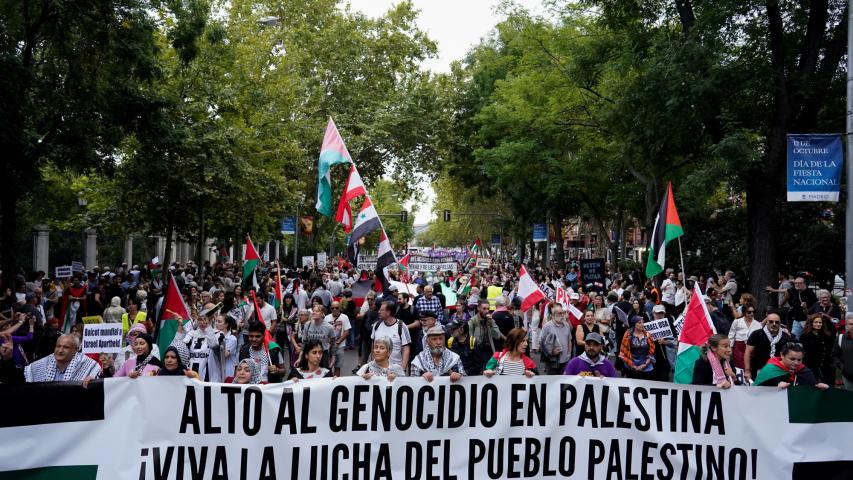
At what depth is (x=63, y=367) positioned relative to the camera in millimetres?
7586

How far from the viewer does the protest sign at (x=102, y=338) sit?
31.4 ft

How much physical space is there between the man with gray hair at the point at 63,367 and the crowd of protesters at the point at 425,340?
11mm

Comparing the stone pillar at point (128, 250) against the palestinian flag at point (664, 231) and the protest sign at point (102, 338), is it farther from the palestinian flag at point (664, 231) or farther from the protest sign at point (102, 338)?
the protest sign at point (102, 338)

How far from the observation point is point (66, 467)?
6.50 metres

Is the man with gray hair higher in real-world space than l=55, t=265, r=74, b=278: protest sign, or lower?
lower

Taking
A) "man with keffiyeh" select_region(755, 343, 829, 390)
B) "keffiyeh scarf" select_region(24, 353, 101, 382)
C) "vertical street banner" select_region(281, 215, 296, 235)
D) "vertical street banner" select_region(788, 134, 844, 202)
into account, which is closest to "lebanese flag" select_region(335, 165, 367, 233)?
"keffiyeh scarf" select_region(24, 353, 101, 382)

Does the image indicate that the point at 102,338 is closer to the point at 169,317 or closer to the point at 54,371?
the point at 169,317

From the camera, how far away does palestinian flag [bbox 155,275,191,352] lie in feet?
33.8

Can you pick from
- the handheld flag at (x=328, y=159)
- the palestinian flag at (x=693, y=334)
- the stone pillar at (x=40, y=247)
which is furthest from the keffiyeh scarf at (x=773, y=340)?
the stone pillar at (x=40, y=247)

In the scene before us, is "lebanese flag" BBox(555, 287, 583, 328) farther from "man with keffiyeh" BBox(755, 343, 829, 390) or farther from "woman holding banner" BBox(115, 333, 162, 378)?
"woman holding banner" BBox(115, 333, 162, 378)

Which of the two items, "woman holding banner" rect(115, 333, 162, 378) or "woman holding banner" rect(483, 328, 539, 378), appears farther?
"woman holding banner" rect(115, 333, 162, 378)

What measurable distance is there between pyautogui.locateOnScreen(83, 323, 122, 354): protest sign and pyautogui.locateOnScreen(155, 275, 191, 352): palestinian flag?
63cm

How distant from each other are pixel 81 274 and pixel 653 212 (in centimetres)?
1763

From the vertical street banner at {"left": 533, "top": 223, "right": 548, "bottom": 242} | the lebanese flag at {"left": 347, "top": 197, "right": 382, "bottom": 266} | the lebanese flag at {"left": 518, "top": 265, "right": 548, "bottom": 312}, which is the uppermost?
the vertical street banner at {"left": 533, "top": 223, "right": 548, "bottom": 242}
